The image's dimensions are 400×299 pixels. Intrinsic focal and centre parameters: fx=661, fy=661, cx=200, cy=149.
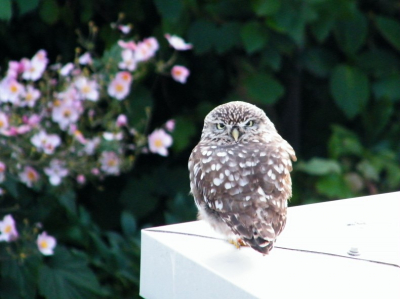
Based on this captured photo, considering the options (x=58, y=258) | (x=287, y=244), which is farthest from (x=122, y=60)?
(x=287, y=244)

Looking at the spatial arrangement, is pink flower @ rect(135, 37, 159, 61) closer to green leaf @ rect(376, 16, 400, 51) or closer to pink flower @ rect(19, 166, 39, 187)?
pink flower @ rect(19, 166, 39, 187)

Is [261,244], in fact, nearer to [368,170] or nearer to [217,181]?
[217,181]

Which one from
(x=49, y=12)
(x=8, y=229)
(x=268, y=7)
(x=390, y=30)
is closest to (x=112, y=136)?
(x=8, y=229)

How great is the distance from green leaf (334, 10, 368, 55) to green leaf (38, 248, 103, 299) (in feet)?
6.37

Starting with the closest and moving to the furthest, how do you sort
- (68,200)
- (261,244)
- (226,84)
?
(261,244), (68,200), (226,84)

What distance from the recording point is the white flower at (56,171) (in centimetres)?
290

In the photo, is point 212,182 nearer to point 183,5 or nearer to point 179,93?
point 183,5

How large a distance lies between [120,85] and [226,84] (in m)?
1.13

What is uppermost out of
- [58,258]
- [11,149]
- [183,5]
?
[183,5]

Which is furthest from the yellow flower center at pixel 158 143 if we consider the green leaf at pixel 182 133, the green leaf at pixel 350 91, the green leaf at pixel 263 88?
the green leaf at pixel 350 91

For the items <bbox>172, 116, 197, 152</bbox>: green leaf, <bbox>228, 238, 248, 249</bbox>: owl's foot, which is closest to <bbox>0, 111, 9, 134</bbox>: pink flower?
<bbox>172, 116, 197, 152</bbox>: green leaf

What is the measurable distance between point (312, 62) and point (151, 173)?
115 centimetres

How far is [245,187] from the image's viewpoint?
1.85 meters

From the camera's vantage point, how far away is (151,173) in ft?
12.8
